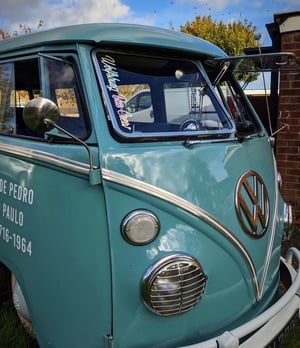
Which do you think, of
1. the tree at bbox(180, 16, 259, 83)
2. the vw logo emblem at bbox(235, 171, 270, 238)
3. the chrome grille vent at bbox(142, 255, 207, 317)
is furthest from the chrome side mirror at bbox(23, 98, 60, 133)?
the tree at bbox(180, 16, 259, 83)

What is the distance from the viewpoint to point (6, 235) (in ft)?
8.36

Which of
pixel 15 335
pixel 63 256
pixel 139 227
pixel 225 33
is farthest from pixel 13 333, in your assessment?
pixel 225 33

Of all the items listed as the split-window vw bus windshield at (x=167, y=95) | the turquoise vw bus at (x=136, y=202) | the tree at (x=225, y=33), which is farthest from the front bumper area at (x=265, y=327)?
the tree at (x=225, y=33)

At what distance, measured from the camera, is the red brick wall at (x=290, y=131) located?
17.1ft

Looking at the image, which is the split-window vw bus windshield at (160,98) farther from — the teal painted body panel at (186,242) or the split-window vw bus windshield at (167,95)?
the teal painted body panel at (186,242)

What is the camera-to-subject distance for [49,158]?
87.3 inches

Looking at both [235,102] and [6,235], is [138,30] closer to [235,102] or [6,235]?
[235,102]

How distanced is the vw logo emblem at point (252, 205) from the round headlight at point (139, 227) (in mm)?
541

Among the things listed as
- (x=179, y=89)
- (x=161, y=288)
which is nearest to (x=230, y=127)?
(x=179, y=89)

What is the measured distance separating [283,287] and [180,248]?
4.27 ft

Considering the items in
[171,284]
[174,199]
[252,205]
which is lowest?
[171,284]

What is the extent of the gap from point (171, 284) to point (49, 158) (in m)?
0.93

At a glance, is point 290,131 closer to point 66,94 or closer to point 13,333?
point 66,94

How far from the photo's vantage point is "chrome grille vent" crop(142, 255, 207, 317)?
1.96 m
